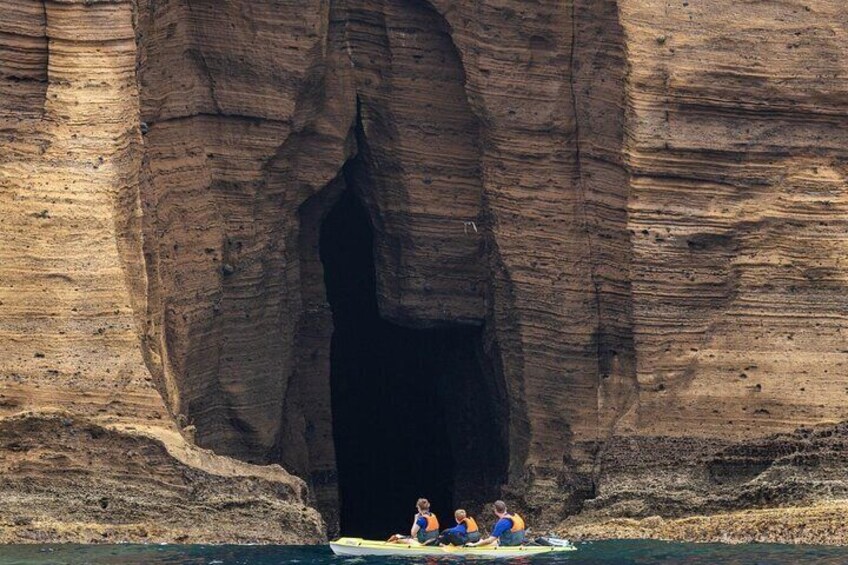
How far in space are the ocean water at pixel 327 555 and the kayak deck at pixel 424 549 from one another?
0.29m

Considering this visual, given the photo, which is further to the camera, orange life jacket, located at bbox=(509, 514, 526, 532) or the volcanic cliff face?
the volcanic cliff face

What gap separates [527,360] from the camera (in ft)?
198

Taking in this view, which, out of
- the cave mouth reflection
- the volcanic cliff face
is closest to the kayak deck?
the volcanic cliff face

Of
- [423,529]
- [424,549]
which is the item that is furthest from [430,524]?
[424,549]

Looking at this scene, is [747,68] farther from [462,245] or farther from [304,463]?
[304,463]

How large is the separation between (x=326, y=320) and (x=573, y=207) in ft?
19.9

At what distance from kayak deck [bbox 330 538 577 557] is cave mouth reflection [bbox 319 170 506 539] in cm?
1058

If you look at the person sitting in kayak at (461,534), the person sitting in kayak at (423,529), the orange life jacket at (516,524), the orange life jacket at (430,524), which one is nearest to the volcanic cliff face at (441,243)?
the person sitting in kayak at (423,529)

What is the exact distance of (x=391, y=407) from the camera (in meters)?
66.3

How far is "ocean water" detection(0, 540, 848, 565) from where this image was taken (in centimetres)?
5088

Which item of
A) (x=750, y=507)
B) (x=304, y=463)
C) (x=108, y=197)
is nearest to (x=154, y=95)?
(x=108, y=197)

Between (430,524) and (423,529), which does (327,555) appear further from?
(430,524)

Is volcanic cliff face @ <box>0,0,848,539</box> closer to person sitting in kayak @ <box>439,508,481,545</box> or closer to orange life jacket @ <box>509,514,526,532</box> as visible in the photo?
person sitting in kayak @ <box>439,508,481,545</box>

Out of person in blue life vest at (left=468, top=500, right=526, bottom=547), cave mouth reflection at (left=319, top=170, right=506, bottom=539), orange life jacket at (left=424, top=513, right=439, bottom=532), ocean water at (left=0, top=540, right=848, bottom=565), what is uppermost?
cave mouth reflection at (left=319, top=170, right=506, bottom=539)
